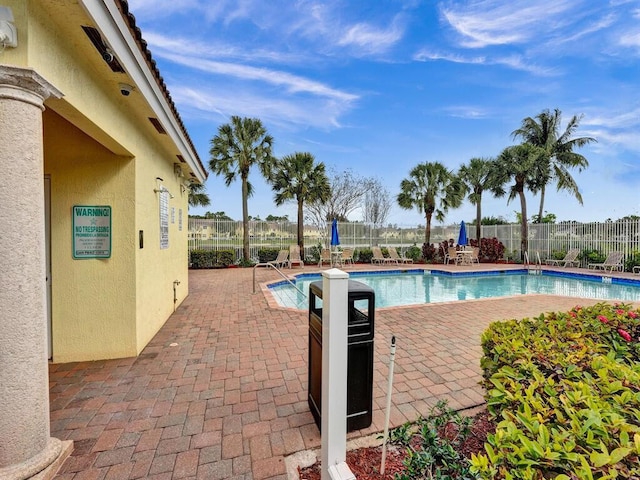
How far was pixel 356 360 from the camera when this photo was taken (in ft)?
8.09

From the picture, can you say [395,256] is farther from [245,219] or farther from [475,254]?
[245,219]

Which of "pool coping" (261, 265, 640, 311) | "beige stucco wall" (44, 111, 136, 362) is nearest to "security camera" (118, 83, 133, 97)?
"beige stucco wall" (44, 111, 136, 362)

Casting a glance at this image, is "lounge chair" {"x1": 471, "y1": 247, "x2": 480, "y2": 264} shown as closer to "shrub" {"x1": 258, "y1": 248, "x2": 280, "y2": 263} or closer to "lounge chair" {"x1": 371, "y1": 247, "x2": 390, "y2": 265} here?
"lounge chair" {"x1": 371, "y1": 247, "x2": 390, "y2": 265}

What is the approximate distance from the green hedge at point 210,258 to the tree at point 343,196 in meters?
11.0

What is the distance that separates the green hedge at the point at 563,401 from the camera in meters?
1.11

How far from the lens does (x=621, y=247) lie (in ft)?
46.6

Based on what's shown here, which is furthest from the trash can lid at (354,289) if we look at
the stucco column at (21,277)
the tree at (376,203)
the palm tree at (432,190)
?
the tree at (376,203)

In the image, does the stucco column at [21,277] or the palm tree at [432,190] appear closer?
the stucco column at [21,277]

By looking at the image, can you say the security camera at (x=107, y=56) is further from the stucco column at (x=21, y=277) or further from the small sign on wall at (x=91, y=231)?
the small sign on wall at (x=91, y=231)

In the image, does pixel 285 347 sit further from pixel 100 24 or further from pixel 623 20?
pixel 623 20

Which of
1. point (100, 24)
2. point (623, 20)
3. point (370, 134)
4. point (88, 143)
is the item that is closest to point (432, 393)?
point (100, 24)

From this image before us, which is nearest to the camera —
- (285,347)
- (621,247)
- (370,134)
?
(285,347)

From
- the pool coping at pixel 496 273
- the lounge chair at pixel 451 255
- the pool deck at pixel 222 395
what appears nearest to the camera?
the pool deck at pixel 222 395

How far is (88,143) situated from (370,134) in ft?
71.9
